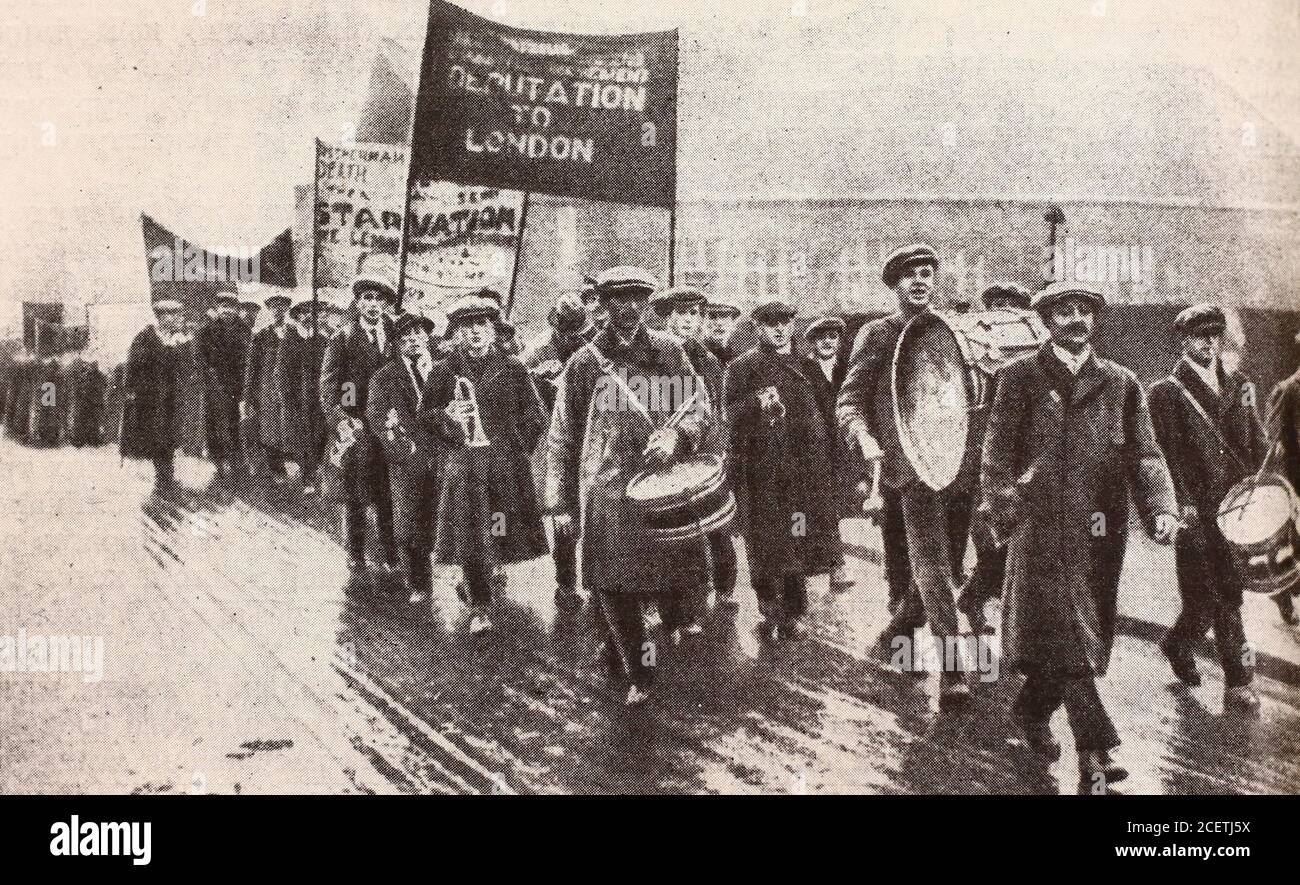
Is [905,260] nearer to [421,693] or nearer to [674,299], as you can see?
[674,299]

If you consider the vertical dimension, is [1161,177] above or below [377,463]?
above

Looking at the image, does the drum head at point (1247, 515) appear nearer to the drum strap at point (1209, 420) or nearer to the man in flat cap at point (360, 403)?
the drum strap at point (1209, 420)

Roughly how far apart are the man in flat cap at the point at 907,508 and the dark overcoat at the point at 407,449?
6.12 ft

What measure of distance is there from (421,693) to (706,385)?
184 centimetres

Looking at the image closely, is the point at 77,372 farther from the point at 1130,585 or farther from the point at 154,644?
the point at 1130,585

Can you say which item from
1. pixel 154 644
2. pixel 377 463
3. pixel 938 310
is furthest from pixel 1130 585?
pixel 154 644

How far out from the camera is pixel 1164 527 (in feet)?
14.4

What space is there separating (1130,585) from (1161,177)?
1919mm

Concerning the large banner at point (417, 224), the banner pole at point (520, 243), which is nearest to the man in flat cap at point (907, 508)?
the banner pole at point (520, 243)

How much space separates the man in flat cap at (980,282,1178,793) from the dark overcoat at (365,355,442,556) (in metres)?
2.45

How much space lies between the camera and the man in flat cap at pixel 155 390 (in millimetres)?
4852

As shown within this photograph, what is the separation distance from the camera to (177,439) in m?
4.86

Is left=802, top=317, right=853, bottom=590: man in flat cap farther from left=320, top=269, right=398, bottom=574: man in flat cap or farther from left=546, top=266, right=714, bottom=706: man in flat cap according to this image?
left=320, top=269, right=398, bottom=574: man in flat cap

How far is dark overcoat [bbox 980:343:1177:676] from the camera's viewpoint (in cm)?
437
